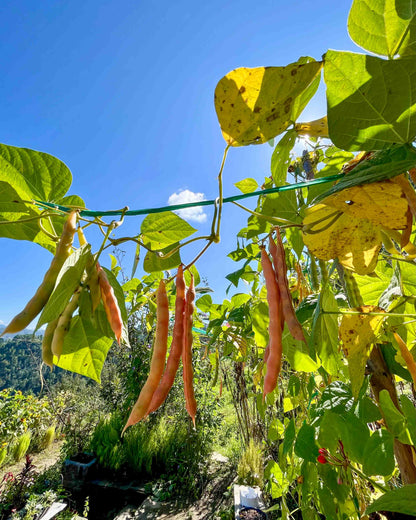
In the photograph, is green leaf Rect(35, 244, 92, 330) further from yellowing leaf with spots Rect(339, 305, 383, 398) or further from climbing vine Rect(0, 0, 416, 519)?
yellowing leaf with spots Rect(339, 305, 383, 398)

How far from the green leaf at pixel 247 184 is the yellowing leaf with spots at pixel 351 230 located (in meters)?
0.32

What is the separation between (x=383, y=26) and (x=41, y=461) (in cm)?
702

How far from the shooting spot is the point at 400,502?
0.26m

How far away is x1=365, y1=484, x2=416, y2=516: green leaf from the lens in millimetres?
251

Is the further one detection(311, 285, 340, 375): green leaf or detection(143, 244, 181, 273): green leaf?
detection(143, 244, 181, 273): green leaf

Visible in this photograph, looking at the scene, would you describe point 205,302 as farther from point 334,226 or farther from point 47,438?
point 47,438

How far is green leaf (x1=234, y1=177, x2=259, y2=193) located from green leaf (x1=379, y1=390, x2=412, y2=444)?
0.48 metres

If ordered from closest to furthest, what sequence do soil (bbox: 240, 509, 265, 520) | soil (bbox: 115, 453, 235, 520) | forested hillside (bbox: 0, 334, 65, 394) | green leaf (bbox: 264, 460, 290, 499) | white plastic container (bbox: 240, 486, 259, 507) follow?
1. green leaf (bbox: 264, 460, 290, 499)
2. soil (bbox: 240, 509, 265, 520)
3. white plastic container (bbox: 240, 486, 259, 507)
4. soil (bbox: 115, 453, 235, 520)
5. forested hillside (bbox: 0, 334, 65, 394)

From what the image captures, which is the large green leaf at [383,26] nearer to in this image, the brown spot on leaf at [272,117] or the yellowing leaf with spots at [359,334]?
the brown spot on leaf at [272,117]

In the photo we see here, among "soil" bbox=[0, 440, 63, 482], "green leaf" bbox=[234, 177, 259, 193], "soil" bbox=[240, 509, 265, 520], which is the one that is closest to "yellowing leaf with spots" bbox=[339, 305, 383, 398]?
"green leaf" bbox=[234, 177, 259, 193]

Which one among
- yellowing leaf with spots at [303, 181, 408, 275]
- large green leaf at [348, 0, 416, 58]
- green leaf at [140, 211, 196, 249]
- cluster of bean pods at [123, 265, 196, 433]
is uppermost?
large green leaf at [348, 0, 416, 58]

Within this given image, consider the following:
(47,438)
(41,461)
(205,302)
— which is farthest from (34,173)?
(47,438)

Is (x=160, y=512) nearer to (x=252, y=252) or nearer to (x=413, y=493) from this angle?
(x=252, y=252)

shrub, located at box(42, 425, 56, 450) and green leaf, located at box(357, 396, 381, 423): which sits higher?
green leaf, located at box(357, 396, 381, 423)
